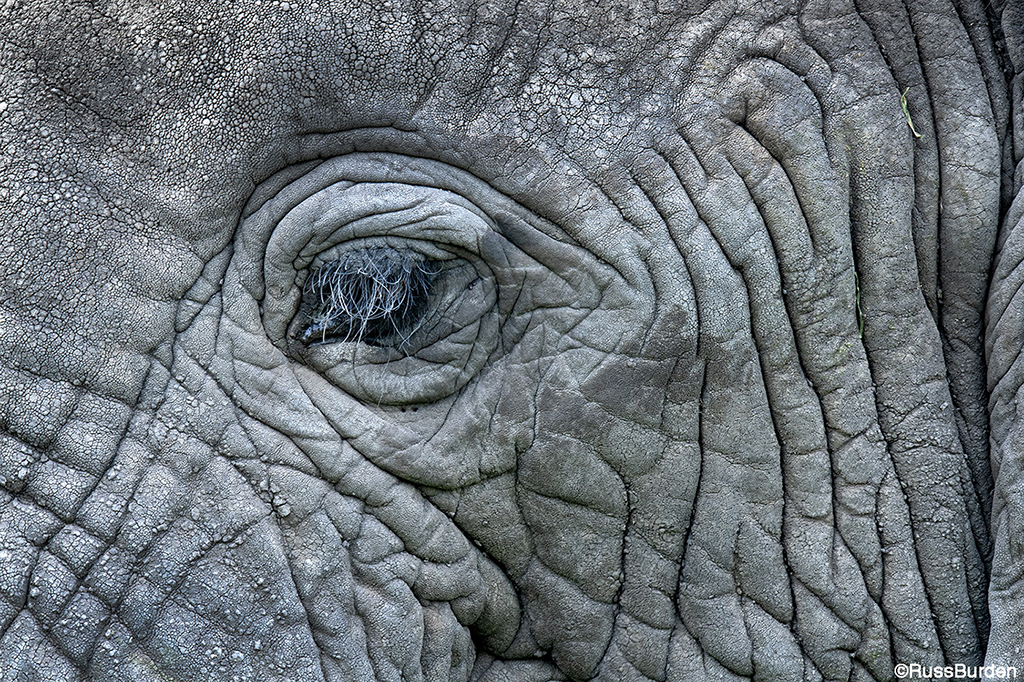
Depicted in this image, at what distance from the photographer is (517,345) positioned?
3.07 m

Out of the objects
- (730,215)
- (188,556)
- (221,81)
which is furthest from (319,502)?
(730,215)

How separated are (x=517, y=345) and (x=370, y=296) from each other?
456 millimetres

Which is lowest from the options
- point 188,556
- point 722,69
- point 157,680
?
point 157,680

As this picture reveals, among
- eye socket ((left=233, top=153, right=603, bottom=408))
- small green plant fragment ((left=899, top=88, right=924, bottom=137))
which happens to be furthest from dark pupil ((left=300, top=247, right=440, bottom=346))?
small green plant fragment ((left=899, top=88, right=924, bottom=137))

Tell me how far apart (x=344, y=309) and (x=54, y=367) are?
80 cm

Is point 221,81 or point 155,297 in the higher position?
point 221,81

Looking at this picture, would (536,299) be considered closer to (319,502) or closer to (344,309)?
→ (344,309)

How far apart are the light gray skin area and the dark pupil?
0.13ft

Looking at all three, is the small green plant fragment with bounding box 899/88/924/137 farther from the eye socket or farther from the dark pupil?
the dark pupil

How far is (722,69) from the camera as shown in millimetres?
3129

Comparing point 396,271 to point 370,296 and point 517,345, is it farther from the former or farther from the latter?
point 517,345

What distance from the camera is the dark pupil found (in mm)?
2965

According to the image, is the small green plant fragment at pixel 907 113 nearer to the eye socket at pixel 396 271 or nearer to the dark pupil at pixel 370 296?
the eye socket at pixel 396 271

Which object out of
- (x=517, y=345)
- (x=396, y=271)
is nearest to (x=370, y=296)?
(x=396, y=271)
